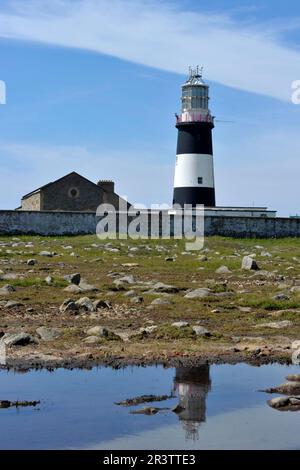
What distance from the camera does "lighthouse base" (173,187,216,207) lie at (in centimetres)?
5191

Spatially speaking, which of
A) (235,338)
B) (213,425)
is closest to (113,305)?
(235,338)

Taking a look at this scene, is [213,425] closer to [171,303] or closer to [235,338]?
[235,338]

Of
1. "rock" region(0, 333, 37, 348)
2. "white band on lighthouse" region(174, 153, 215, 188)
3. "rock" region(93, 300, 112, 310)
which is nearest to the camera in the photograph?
"rock" region(0, 333, 37, 348)

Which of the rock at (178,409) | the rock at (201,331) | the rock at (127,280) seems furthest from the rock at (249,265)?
the rock at (178,409)

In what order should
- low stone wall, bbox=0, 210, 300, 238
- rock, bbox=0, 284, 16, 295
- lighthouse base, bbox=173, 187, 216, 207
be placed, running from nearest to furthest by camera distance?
rock, bbox=0, 284, 16, 295
low stone wall, bbox=0, 210, 300, 238
lighthouse base, bbox=173, 187, 216, 207

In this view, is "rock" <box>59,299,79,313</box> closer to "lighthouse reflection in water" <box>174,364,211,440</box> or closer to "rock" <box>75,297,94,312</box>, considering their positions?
"rock" <box>75,297,94,312</box>

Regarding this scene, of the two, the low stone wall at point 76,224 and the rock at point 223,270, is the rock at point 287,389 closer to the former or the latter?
the rock at point 223,270

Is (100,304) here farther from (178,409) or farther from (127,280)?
(178,409)

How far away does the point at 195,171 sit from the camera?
172ft

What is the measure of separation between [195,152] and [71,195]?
27.0ft

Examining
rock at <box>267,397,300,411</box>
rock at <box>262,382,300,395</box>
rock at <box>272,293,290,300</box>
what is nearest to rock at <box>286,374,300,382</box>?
rock at <box>262,382,300,395</box>

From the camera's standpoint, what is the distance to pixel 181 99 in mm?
55000

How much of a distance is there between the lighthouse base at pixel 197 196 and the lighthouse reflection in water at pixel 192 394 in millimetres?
41571

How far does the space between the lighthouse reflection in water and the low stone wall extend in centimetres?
3190
